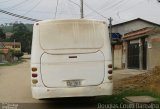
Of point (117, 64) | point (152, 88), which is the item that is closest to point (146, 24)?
point (117, 64)

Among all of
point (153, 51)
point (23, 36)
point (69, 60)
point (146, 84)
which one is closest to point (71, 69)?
point (69, 60)

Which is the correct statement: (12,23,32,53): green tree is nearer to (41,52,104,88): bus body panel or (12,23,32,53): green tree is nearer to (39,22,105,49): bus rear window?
(39,22,105,49): bus rear window

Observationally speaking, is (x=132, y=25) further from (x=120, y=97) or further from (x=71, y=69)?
(x=71, y=69)

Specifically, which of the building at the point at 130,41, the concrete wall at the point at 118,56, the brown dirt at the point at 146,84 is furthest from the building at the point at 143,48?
the brown dirt at the point at 146,84

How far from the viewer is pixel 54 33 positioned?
1174 centimetres

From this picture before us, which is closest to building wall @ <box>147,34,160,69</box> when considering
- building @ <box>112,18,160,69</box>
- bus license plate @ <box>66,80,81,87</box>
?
building @ <box>112,18,160,69</box>

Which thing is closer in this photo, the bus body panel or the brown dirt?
the bus body panel

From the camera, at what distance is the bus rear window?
11.7 metres

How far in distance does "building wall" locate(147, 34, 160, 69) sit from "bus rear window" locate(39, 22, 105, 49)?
1428 centimetres

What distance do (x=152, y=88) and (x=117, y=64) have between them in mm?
22369

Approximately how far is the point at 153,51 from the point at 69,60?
15.5 meters

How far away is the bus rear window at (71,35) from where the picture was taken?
1169 cm

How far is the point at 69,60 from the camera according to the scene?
11.6 m

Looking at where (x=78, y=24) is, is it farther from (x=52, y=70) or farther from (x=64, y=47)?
(x=52, y=70)
